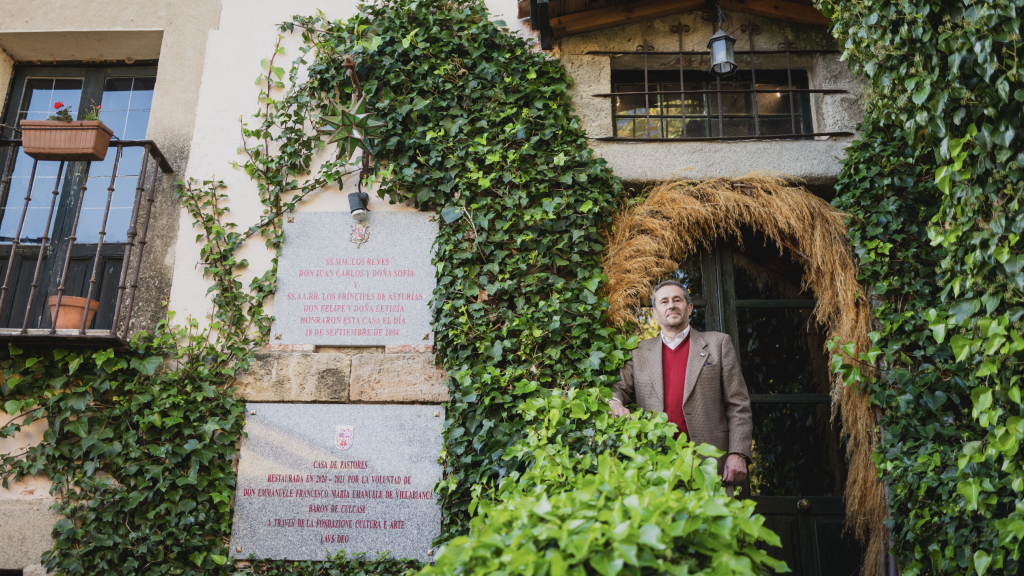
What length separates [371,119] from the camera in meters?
A: 4.31

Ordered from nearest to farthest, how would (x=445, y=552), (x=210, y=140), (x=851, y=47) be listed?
(x=445, y=552), (x=851, y=47), (x=210, y=140)

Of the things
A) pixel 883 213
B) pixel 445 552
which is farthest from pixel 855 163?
pixel 445 552

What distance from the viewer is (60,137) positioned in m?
4.11

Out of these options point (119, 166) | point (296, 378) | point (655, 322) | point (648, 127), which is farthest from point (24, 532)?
point (648, 127)

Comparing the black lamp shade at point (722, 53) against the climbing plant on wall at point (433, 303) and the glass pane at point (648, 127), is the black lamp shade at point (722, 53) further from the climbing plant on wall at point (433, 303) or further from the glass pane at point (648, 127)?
the climbing plant on wall at point (433, 303)

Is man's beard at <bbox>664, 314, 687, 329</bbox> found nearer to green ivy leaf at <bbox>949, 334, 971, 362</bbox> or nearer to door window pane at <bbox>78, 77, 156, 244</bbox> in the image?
green ivy leaf at <bbox>949, 334, 971, 362</bbox>

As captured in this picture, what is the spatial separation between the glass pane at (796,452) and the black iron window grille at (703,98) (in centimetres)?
177

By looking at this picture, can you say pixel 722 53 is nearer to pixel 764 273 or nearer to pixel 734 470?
pixel 764 273

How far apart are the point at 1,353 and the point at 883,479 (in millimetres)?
4769

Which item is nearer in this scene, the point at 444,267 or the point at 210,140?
the point at 444,267

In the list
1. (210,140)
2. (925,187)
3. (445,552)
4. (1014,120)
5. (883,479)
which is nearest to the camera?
(445,552)

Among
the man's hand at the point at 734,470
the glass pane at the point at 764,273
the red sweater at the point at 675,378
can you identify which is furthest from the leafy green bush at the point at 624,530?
the glass pane at the point at 764,273

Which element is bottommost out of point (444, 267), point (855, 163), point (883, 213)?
point (444, 267)

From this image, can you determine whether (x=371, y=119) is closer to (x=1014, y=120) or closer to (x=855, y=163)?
(x=855, y=163)
